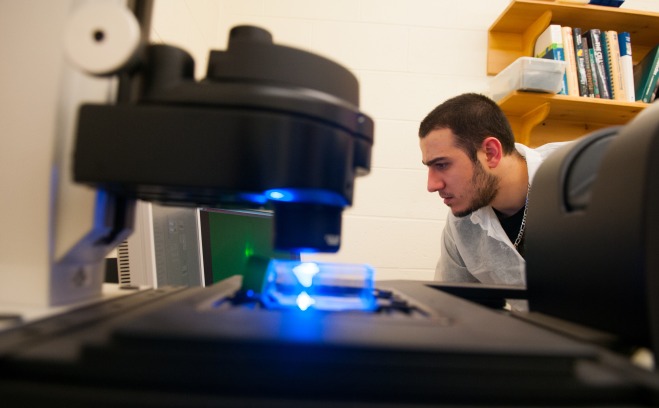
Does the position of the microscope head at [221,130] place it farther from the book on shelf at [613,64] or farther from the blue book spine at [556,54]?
the book on shelf at [613,64]

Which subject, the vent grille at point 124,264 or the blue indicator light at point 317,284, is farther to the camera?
the vent grille at point 124,264

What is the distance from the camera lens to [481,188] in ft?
5.15

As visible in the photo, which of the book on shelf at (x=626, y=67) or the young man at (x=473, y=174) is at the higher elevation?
the book on shelf at (x=626, y=67)

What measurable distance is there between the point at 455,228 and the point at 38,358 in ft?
4.95

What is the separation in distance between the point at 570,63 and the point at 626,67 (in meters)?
0.24

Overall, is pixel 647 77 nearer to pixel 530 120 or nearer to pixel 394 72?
pixel 530 120

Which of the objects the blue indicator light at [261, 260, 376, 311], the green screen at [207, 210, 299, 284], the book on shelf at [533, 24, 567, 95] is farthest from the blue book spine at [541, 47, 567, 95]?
the blue indicator light at [261, 260, 376, 311]

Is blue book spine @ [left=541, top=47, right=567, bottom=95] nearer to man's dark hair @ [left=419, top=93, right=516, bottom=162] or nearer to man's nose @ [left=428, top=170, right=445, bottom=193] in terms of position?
man's dark hair @ [left=419, top=93, right=516, bottom=162]

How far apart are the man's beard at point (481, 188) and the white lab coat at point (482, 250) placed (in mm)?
45

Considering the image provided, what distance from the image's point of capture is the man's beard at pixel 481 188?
5.11 feet

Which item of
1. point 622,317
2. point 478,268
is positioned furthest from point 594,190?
point 478,268

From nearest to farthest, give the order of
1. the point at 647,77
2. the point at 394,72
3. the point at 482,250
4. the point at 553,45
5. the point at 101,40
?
the point at 101,40 < the point at 482,250 < the point at 553,45 < the point at 647,77 < the point at 394,72

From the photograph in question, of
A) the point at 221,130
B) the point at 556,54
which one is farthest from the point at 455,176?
the point at 221,130

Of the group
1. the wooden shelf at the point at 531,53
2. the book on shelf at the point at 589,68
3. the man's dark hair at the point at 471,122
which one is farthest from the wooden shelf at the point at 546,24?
the man's dark hair at the point at 471,122
